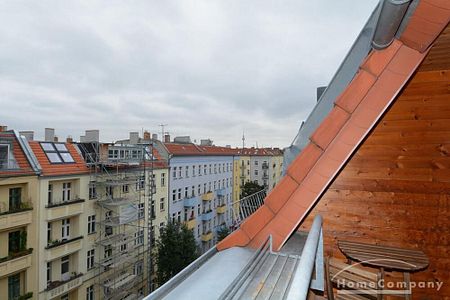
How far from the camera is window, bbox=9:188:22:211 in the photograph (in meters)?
10.9

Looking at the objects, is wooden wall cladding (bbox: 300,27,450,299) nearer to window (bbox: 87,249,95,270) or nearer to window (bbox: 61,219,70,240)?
window (bbox: 61,219,70,240)

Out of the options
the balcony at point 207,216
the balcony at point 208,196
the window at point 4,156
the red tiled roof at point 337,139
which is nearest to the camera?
the red tiled roof at point 337,139

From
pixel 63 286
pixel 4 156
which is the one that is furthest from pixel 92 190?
pixel 63 286

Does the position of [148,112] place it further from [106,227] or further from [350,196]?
[350,196]

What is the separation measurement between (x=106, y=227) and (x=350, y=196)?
48.2ft

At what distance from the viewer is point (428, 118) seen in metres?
2.87

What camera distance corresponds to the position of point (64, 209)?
1244cm

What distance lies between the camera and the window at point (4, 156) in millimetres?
10680

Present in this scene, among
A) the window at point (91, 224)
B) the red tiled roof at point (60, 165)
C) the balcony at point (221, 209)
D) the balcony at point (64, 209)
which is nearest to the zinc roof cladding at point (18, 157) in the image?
the red tiled roof at point (60, 165)

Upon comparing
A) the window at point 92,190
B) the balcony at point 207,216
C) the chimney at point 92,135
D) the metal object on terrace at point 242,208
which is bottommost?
the balcony at point 207,216

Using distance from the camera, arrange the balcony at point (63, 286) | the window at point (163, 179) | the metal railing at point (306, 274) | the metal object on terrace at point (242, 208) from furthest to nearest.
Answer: the window at point (163, 179), the balcony at point (63, 286), the metal object on terrace at point (242, 208), the metal railing at point (306, 274)

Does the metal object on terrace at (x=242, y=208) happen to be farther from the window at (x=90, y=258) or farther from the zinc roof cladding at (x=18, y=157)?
the window at (x=90, y=258)

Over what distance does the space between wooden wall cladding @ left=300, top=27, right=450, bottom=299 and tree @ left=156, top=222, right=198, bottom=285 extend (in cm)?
1396

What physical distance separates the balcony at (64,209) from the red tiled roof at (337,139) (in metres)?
12.8
